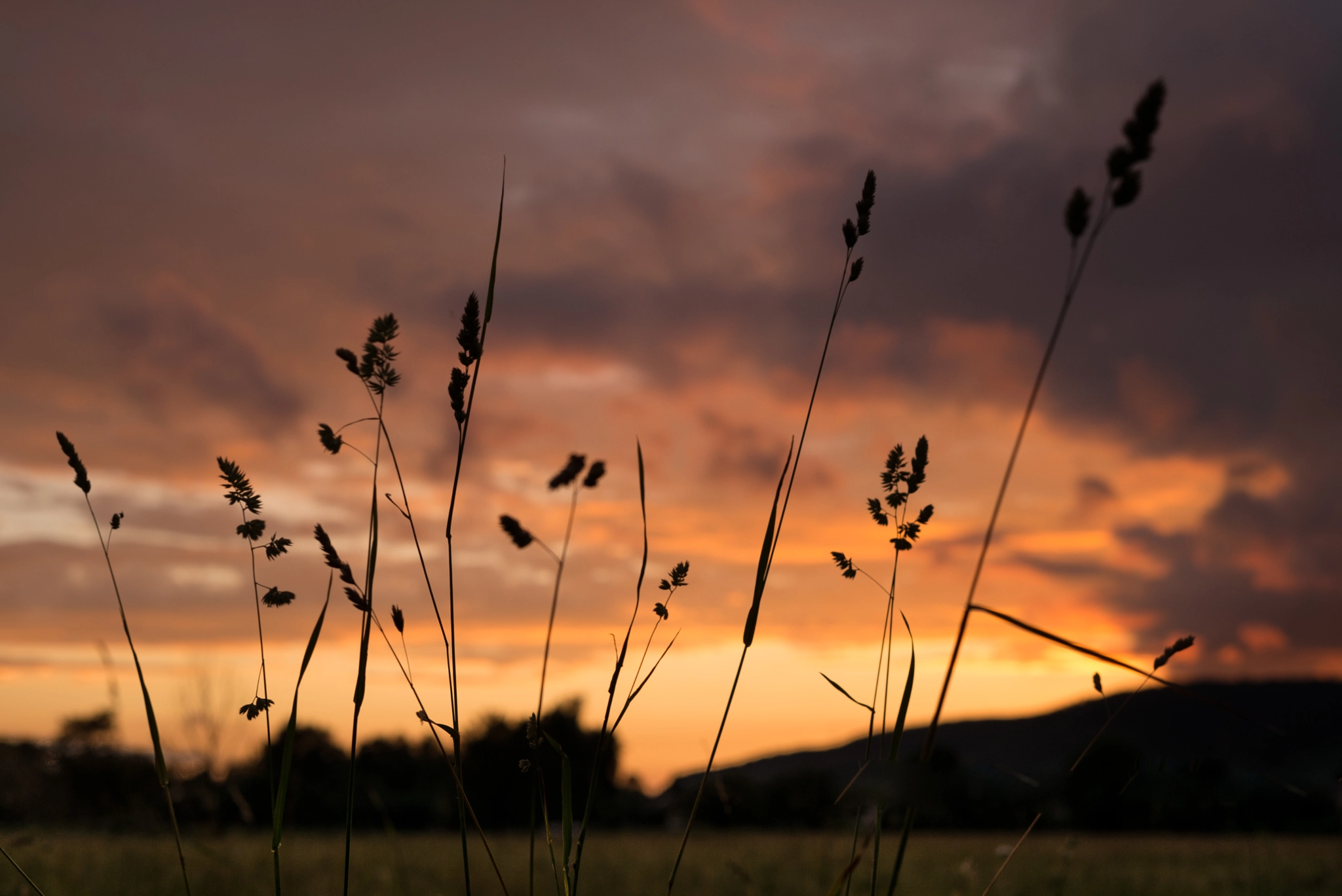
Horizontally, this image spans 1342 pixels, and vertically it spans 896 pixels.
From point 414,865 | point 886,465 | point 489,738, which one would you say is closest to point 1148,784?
point 886,465

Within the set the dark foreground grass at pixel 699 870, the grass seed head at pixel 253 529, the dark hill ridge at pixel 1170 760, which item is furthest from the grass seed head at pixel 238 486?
the dark foreground grass at pixel 699 870

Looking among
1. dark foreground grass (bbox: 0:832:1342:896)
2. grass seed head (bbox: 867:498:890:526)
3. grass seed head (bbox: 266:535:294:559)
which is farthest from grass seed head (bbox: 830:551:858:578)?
dark foreground grass (bbox: 0:832:1342:896)

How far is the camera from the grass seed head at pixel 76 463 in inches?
61.9

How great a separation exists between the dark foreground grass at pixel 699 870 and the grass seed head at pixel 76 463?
2.50 m

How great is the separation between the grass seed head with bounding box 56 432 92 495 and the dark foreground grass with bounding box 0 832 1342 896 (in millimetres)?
2499

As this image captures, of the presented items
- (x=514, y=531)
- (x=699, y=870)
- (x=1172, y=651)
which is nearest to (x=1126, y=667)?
(x=1172, y=651)

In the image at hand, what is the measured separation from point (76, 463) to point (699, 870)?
947 cm

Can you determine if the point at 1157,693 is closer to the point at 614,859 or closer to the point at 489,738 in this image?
the point at 614,859

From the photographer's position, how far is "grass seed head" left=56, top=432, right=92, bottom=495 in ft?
5.16

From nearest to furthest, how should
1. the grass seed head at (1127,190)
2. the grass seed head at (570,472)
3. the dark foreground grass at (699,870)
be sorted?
1. the grass seed head at (1127,190)
2. the grass seed head at (570,472)
3. the dark foreground grass at (699,870)

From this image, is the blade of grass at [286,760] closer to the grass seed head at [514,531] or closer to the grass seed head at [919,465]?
the grass seed head at [514,531]

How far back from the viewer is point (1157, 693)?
1.61 metres

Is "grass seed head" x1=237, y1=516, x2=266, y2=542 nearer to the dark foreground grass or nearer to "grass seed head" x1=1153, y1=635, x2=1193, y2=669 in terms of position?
"grass seed head" x1=1153, y1=635, x2=1193, y2=669

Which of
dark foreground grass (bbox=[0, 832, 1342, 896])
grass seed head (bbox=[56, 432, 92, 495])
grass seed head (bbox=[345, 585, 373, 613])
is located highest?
grass seed head (bbox=[56, 432, 92, 495])
